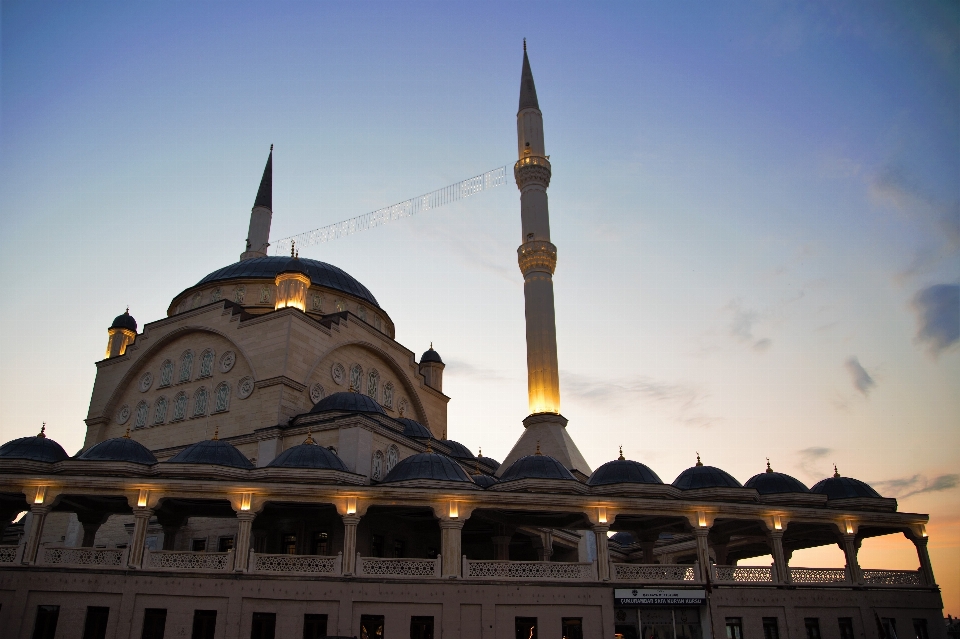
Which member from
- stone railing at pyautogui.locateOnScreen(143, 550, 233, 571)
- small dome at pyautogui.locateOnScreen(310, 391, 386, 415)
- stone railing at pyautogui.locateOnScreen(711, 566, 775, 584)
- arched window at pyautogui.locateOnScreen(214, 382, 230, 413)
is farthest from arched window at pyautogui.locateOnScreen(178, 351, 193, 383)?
stone railing at pyautogui.locateOnScreen(711, 566, 775, 584)

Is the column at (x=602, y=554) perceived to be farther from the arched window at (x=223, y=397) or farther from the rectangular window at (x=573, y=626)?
the arched window at (x=223, y=397)

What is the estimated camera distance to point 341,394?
29531mm

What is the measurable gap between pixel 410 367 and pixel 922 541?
22.9 metres

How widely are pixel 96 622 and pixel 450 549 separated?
10.1 metres

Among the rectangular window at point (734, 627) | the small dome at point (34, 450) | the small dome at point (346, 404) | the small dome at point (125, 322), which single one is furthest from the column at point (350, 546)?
the small dome at point (125, 322)

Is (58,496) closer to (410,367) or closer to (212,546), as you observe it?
(212,546)

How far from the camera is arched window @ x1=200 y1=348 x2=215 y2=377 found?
105ft

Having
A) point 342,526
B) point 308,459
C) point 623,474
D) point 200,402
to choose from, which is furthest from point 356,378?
point 623,474

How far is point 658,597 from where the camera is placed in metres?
22.5

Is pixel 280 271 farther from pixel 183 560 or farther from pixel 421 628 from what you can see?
pixel 421 628

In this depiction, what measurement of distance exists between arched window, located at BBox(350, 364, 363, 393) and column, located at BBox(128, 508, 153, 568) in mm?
12580

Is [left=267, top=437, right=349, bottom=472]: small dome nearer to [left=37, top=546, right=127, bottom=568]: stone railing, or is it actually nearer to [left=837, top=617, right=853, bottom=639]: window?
[left=37, top=546, right=127, bottom=568]: stone railing

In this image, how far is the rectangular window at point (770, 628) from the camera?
23219mm

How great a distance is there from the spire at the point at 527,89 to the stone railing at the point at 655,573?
30175 millimetres
